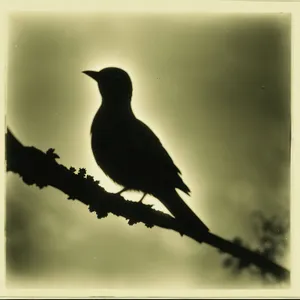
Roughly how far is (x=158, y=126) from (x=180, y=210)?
0.27 m

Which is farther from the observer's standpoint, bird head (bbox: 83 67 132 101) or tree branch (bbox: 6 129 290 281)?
bird head (bbox: 83 67 132 101)

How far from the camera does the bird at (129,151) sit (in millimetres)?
1755

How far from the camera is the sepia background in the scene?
5.89 feet

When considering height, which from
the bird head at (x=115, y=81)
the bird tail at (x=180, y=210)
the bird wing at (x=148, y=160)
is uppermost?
the bird head at (x=115, y=81)

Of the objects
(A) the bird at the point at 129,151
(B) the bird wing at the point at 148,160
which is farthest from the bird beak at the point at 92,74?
(B) the bird wing at the point at 148,160

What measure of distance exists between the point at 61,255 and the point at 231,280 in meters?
0.54

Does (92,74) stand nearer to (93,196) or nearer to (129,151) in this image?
(129,151)

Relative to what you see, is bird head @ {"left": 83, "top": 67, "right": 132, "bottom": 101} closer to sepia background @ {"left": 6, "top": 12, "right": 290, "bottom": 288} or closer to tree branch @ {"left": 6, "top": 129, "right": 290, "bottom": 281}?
sepia background @ {"left": 6, "top": 12, "right": 290, "bottom": 288}

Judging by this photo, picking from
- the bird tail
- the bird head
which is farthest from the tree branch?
the bird head

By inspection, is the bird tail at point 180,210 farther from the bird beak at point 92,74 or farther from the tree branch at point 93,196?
the bird beak at point 92,74

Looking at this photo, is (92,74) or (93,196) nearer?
(93,196)

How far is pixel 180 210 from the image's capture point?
1.75 meters

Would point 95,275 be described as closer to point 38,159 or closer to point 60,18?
point 38,159

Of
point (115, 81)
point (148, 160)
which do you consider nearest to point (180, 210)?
point (148, 160)
